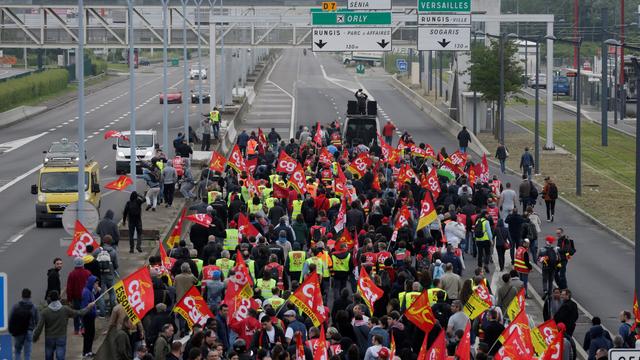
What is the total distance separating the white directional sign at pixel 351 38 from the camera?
58156mm

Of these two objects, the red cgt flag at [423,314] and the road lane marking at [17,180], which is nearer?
the red cgt flag at [423,314]

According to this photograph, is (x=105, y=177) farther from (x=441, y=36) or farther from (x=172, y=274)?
(x=172, y=274)

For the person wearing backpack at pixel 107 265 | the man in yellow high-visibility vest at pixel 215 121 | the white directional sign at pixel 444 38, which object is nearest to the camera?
the person wearing backpack at pixel 107 265

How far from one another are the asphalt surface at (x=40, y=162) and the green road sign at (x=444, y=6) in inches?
501

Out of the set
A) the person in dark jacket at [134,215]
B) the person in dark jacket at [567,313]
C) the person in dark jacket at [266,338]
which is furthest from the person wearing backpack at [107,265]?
the person in dark jacket at [567,313]

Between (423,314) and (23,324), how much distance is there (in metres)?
5.45

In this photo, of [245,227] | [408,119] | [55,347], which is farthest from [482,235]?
[408,119]

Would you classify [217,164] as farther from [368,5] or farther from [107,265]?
[368,5]

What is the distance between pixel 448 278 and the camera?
23.7 m

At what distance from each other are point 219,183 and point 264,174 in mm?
3502

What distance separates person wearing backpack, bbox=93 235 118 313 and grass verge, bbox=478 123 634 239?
17.8 metres

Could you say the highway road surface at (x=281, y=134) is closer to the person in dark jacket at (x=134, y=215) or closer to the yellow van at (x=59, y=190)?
the yellow van at (x=59, y=190)

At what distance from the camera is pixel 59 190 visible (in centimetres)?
3953

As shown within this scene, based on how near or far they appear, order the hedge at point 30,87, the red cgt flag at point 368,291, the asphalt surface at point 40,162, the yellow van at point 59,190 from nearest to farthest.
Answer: the red cgt flag at point 368,291 → the asphalt surface at point 40,162 → the yellow van at point 59,190 → the hedge at point 30,87
